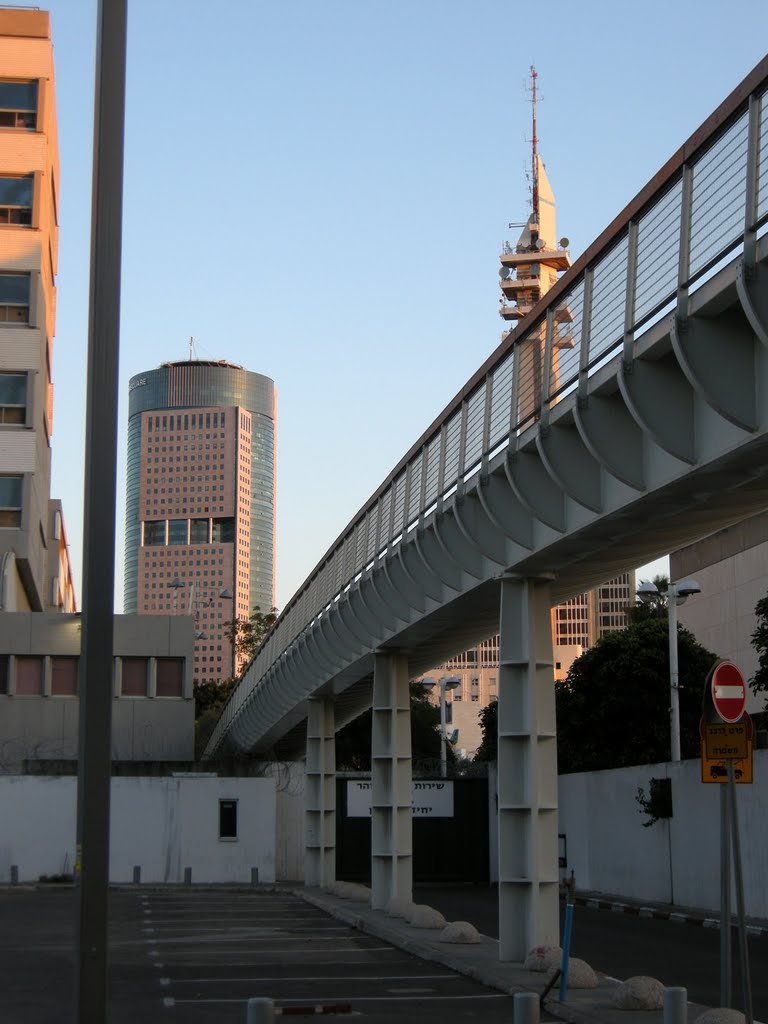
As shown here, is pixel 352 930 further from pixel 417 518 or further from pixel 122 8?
pixel 122 8

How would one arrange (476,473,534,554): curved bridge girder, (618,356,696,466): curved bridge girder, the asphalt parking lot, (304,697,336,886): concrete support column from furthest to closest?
(304,697,336,886): concrete support column < (476,473,534,554): curved bridge girder < the asphalt parking lot < (618,356,696,466): curved bridge girder

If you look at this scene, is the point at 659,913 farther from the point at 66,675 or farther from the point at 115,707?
the point at 66,675

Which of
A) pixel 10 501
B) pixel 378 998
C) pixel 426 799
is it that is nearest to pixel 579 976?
pixel 378 998

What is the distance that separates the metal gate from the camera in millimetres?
41188

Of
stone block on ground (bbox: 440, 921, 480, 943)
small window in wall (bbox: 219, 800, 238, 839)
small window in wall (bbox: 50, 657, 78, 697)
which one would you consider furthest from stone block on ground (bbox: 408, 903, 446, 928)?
small window in wall (bbox: 50, 657, 78, 697)

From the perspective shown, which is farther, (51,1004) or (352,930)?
(352,930)

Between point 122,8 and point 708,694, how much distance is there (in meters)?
6.47

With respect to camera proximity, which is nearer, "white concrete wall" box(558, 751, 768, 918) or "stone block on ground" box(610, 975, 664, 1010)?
"stone block on ground" box(610, 975, 664, 1010)

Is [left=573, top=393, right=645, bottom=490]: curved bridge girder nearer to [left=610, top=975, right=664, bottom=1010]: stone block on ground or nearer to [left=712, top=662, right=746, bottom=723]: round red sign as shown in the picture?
[left=712, top=662, right=746, bottom=723]: round red sign

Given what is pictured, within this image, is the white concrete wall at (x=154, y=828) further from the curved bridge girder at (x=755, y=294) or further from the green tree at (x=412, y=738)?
the green tree at (x=412, y=738)

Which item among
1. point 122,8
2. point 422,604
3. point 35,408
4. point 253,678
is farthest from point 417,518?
point 35,408

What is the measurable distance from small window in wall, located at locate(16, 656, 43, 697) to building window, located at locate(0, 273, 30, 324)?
53.3 ft

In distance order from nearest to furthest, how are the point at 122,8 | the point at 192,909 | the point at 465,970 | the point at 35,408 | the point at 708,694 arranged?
the point at 122,8 < the point at 708,694 < the point at 465,970 < the point at 192,909 < the point at 35,408

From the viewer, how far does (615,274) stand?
48.5ft
